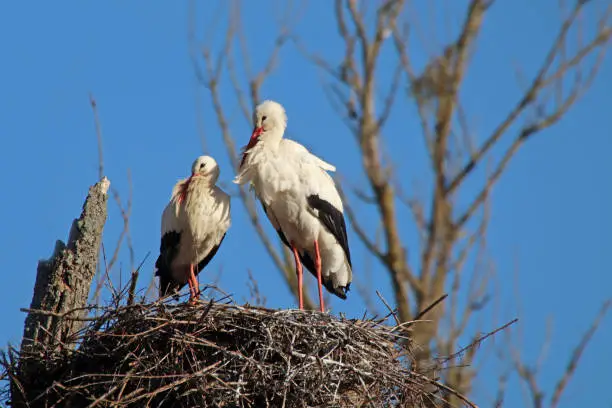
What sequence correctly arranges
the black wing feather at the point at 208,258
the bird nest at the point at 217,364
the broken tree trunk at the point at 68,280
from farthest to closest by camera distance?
the black wing feather at the point at 208,258 → the broken tree trunk at the point at 68,280 → the bird nest at the point at 217,364

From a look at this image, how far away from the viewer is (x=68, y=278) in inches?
198

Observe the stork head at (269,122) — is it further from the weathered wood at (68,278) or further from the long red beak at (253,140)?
the weathered wood at (68,278)

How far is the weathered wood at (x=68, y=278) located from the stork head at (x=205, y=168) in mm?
1226

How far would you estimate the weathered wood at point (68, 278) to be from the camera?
4902 mm

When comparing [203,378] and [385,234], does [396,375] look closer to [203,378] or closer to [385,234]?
[203,378]

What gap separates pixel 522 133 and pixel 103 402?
207 inches

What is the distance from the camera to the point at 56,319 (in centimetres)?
491

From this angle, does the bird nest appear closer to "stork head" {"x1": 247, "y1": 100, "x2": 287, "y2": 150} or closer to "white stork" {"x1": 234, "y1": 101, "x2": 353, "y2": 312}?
"white stork" {"x1": 234, "y1": 101, "x2": 353, "y2": 312}

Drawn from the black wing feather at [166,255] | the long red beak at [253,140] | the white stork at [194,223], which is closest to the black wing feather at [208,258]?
the white stork at [194,223]

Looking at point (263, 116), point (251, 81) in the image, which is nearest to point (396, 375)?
point (263, 116)

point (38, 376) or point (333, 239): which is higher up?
point (333, 239)


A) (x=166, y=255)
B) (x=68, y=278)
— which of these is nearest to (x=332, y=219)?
(x=166, y=255)

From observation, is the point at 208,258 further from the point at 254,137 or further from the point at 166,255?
the point at 254,137

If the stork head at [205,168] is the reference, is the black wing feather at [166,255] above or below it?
below
